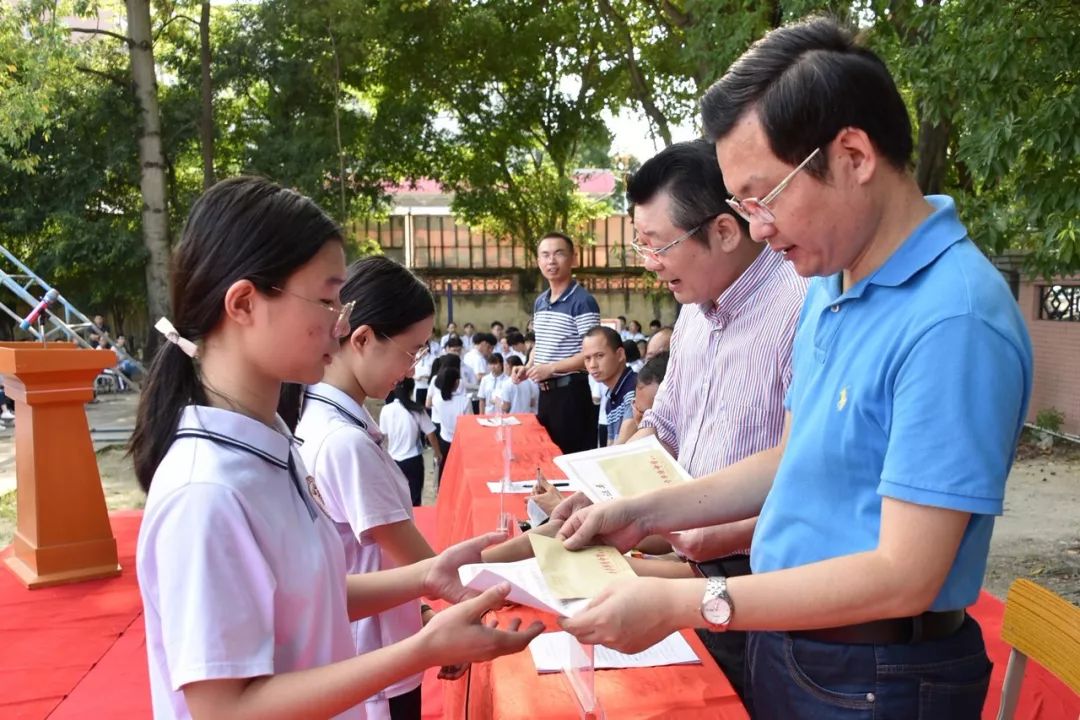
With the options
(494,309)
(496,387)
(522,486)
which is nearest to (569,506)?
(522,486)

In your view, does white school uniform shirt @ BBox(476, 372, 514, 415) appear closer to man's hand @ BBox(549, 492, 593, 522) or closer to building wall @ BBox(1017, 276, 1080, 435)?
building wall @ BBox(1017, 276, 1080, 435)

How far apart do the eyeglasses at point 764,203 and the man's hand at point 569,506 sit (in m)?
0.65

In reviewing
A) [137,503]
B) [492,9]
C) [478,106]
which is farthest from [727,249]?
[478,106]

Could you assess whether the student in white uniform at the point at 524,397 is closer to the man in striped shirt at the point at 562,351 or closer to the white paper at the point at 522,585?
the man in striped shirt at the point at 562,351

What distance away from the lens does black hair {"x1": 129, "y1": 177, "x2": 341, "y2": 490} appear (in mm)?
1221

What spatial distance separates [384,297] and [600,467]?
696mm

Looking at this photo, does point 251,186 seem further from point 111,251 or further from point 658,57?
point 111,251

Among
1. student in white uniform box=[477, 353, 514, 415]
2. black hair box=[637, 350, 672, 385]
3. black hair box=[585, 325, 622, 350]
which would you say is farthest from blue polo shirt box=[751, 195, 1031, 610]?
student in white uniform box=[477, 353, 514, 415]

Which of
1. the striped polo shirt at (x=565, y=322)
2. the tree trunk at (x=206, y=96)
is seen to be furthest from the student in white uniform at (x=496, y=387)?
the tree trunk at (x=206, y=96)

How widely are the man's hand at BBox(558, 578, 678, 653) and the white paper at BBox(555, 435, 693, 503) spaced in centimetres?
43

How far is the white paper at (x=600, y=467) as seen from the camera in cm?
167

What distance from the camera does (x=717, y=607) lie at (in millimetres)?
1162

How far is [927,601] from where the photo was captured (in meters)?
1.10

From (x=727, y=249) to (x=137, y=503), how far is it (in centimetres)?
637
